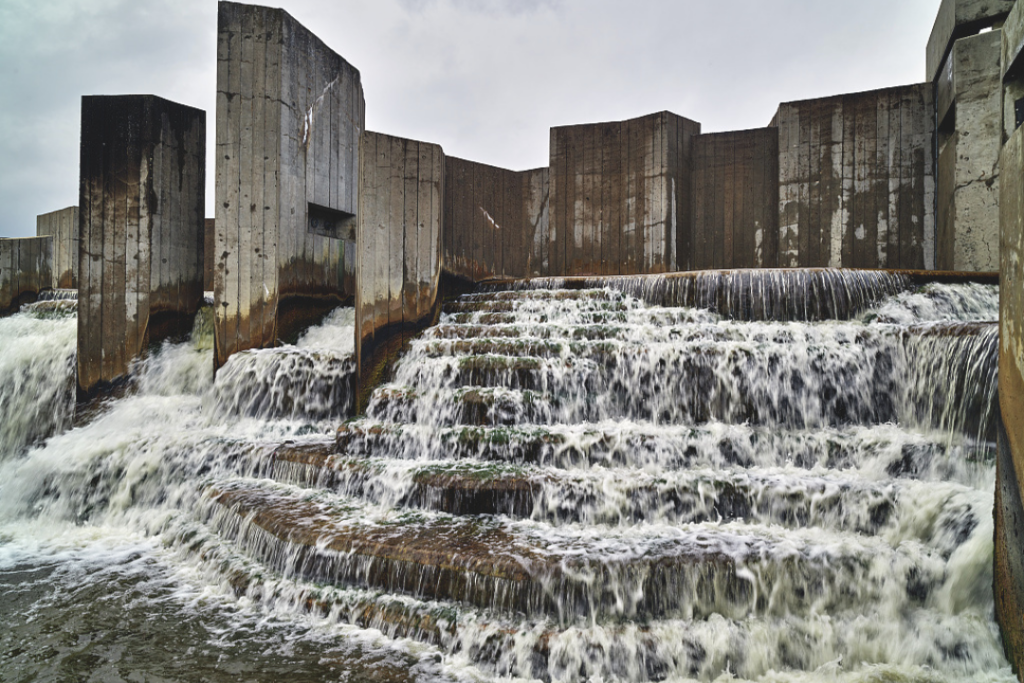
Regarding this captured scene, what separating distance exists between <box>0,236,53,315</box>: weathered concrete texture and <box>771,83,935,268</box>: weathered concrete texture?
12419 millimetres

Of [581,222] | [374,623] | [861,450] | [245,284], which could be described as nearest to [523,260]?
[581,222]

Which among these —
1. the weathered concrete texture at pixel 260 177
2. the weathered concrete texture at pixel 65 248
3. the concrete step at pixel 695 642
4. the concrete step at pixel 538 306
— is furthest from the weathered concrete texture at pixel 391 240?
the weathered concrete texture at pixel 65 248

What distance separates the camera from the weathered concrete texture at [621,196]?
29.0 feet

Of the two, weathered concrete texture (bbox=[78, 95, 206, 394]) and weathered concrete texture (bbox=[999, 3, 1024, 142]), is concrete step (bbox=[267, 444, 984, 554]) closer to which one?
weathered concrete texture (bbox=[999, 3, 1024, 142])

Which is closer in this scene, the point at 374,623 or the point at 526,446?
the point at 374,623

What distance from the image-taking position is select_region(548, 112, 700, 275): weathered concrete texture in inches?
348

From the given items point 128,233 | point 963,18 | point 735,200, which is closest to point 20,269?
point 128,233

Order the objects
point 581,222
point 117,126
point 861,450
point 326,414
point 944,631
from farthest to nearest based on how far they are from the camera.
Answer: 1. point 581,222
2. point 117,126
3. point 326,414
4. point 861,450
5. point 944,631

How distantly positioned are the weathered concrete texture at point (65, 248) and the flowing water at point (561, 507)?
7.32 meters

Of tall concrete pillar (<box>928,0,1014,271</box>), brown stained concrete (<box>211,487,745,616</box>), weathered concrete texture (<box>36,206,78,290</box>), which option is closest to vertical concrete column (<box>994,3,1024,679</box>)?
brown stained concrete (<box>211,487,745,616</box>)

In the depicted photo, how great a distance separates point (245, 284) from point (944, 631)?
6274mm

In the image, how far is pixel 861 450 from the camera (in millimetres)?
3699

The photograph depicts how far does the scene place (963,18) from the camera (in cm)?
627

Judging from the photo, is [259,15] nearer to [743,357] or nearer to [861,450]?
[743,357]
